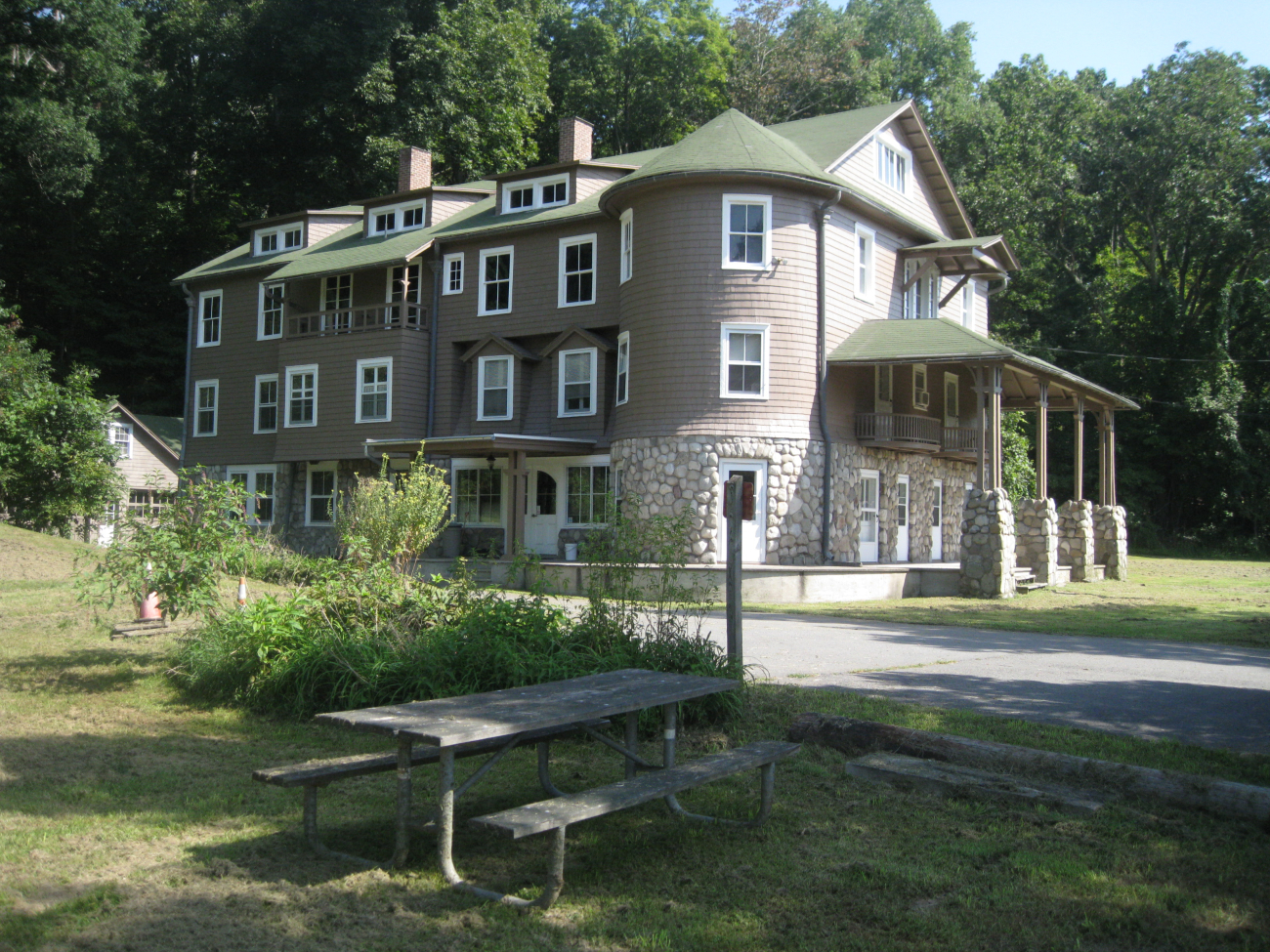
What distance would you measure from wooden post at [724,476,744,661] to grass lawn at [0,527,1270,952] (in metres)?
0.99

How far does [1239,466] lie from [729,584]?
37659mm

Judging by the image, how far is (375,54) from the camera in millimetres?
42562

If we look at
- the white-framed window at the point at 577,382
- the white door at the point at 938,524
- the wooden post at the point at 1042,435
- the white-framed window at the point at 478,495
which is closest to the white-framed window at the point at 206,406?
the white-framed window at the point at 478,495

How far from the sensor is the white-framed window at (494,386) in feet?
87.2

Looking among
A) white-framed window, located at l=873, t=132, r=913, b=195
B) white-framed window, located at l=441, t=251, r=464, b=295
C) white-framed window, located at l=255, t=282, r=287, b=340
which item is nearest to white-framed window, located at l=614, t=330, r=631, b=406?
white-framed window, located at l=441, t=251, r=464, b=295

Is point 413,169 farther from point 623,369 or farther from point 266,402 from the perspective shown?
point 623,369

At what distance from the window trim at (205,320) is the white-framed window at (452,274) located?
9.03 m

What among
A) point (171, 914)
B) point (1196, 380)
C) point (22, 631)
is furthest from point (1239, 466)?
point (171, 914)

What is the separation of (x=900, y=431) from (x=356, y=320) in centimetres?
1538

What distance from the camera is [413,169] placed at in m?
32.4

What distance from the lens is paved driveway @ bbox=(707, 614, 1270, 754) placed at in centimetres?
819

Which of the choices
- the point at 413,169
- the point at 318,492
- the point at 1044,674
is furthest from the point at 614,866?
the point at 413,169

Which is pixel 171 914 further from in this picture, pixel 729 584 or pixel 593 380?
pixel 593 380

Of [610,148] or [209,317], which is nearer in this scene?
[209,317]
